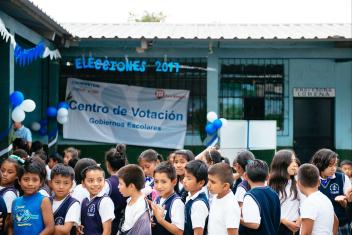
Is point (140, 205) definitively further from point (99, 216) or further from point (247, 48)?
point (247, 48)

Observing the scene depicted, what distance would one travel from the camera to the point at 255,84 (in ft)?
35.4

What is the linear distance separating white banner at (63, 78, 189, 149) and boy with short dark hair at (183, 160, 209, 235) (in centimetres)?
635

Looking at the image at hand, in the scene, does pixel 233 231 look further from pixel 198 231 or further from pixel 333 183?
pixel 333 183

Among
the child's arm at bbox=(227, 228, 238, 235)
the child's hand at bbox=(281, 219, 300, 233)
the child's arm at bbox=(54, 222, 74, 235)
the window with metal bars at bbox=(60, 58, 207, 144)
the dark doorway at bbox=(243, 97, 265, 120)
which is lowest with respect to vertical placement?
the child's hand at bbox=(281, 219, 300, 233)

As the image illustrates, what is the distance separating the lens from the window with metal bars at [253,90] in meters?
10.7

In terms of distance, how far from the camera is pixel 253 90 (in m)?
10.8

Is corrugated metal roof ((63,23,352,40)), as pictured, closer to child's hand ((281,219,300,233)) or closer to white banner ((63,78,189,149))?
white banner ((63,78,189,149))

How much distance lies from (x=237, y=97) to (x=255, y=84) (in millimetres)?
441

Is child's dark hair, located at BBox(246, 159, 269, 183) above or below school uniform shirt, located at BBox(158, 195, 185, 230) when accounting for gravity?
above

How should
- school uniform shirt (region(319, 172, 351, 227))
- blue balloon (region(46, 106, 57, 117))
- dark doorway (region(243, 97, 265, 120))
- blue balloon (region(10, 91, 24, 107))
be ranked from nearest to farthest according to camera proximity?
school uniform shirt (region(319, 172, 351, 227))
blue balloon (region(10, 91, 24, 107))
blue balloon (region(46, 106, 57, 117))
dark doorway (region(243, 97, 265, 120))

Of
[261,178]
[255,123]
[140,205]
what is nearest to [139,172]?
[140,205]

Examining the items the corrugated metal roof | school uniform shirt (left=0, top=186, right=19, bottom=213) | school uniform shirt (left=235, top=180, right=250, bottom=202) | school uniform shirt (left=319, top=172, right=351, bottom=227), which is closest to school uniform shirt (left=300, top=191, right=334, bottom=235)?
school uniform shirt (left=235, top=180, right=250, bottom=202)

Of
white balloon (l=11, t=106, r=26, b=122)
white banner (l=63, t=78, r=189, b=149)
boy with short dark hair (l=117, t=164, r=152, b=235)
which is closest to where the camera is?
boy with short dark hair (l=117, t=164, r=152, b=235)

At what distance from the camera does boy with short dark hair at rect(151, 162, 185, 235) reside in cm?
403
